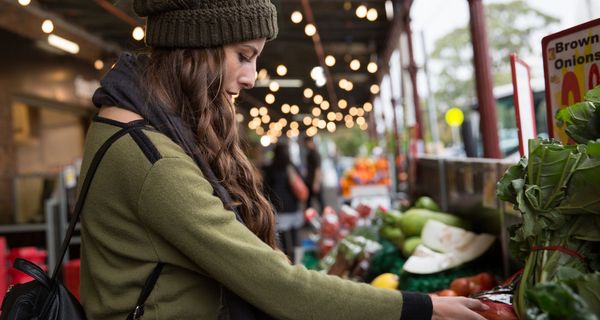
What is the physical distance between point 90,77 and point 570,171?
11927mm

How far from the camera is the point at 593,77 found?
170 cm

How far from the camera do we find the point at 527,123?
204cm

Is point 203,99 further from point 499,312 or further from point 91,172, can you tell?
point 499,312

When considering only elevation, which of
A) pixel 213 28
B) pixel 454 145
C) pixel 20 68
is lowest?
pixel 454 145

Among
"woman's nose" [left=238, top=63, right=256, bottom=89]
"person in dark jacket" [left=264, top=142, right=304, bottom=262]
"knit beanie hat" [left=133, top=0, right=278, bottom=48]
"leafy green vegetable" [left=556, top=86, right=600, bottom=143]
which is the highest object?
"knit beanie hat" [left=133, top=0, right=278, bottom=48]

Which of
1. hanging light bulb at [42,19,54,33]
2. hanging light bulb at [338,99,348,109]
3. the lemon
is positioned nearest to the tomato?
the lemon

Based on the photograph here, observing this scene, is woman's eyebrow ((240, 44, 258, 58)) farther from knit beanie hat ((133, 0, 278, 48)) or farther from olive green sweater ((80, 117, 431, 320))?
olive green sweater ((80, 117, 431, 320))

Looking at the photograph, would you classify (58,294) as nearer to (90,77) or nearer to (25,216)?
(25,216)

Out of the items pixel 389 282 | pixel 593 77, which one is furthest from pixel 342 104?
pixel 593 77

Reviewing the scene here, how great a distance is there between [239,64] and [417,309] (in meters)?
0.69

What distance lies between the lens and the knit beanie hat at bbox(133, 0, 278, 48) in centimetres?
151

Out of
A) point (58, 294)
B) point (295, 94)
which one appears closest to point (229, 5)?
point (58, 294)

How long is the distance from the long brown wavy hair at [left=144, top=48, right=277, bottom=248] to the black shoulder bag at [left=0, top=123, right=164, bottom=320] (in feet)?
0.50

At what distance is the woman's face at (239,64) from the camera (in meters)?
1.56
